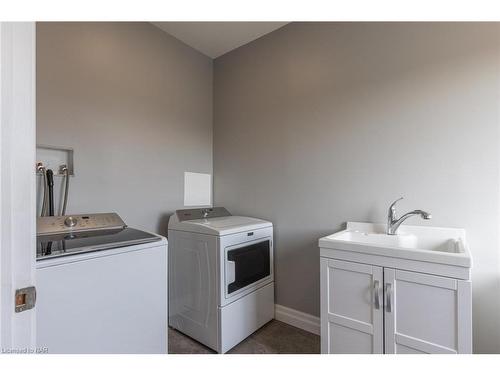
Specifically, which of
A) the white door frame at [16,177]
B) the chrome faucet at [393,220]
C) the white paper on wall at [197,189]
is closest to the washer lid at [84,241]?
the white door frame at [16,177]

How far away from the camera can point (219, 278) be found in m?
1.72

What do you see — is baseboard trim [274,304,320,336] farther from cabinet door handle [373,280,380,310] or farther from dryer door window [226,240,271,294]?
cabinet door handle [373,280,380,310]

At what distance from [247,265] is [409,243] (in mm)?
1174

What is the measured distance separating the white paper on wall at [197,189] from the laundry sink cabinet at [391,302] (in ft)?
4.81

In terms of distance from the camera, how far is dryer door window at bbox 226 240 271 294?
5.93 feet

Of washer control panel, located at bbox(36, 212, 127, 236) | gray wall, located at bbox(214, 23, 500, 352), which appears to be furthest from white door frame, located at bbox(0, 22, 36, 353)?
gray wall, located at bbox(214, 23, 500, 352)

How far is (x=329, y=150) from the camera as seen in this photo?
194 cm

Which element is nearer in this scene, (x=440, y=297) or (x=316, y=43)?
(x=440, y=297)

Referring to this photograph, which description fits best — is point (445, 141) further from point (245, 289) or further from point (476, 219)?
point (245, 289)

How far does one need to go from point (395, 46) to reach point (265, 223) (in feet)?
5.40

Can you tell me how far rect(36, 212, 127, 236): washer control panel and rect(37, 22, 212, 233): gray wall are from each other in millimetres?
233
